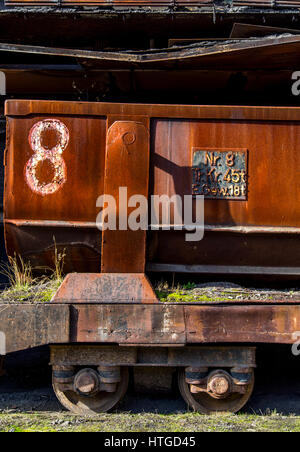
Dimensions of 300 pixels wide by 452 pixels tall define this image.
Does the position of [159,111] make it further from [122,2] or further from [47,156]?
[122,2]

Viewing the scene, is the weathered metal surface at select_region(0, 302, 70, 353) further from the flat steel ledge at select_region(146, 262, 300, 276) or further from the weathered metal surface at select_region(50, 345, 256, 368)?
the flat steel ledge at select_region(146, 262, 300, 276)

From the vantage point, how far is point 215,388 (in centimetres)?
416

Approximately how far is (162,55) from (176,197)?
1.45 metres

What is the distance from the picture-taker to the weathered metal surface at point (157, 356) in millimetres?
4230

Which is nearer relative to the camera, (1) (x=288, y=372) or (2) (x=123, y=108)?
(2) (x=123, y=108)

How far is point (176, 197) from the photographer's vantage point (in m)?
4.57

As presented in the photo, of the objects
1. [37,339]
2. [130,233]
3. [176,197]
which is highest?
[176,197]

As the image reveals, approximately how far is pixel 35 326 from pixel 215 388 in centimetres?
179

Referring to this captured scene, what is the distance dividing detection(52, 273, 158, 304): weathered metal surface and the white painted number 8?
99 cm

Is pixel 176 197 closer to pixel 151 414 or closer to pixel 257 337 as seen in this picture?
pixel 257 337

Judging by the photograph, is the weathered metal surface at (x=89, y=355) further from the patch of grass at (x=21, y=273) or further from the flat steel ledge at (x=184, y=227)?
the flat steel ledge at (x=184, y=227)

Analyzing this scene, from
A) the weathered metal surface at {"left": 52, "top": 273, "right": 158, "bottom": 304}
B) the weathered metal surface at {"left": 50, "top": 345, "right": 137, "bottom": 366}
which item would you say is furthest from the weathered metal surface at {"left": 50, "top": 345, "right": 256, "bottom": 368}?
the weathered metal surface at {"left": 52, "top": 273, "right": 158, "bottom": 304}
